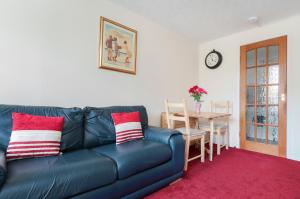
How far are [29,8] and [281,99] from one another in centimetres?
366

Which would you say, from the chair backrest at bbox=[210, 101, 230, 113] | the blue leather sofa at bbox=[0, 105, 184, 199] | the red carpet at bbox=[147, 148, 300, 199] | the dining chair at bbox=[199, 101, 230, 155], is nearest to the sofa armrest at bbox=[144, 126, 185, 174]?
the blue leather sofa at bbox=[0, 105, 184, 199]

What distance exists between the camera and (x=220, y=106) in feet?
11.7

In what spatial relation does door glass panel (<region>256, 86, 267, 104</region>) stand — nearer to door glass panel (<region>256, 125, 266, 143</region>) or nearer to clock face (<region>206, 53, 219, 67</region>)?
door glass panel (<region>256, 125, 266, 143</region>)

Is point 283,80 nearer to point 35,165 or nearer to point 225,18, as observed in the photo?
point 225,18

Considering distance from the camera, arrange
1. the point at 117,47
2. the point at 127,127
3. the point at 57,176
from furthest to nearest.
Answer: the point at 117,47, the point at 127,127, the point at 57,176

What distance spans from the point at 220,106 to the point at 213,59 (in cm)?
101

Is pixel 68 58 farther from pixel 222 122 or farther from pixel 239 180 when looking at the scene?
pixel 222 122

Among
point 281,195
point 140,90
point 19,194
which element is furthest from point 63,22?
point 281,195

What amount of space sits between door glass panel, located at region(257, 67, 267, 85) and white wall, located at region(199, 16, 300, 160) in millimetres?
335

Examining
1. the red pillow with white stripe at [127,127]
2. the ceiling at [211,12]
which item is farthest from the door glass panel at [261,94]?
the red pillow with white stripe at [127,127]

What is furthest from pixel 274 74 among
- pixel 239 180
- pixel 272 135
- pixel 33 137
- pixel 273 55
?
pixel 33 137

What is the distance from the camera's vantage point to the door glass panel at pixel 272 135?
2908mm

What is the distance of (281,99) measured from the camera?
282cm

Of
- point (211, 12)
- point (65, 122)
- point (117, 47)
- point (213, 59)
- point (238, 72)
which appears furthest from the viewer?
point (213, 59)
